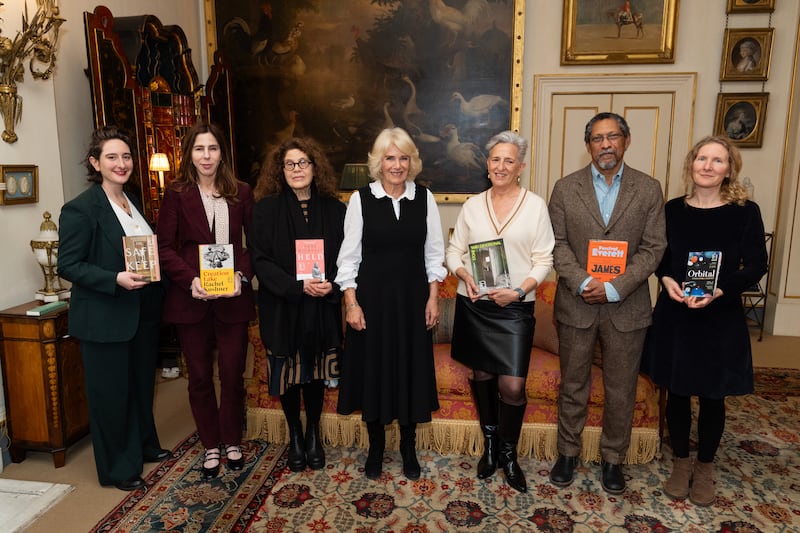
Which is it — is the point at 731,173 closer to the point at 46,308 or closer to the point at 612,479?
the point at 612,479

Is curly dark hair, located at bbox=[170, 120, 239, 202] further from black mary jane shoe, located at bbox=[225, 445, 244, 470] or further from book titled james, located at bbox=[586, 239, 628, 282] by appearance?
book titled james, located at bbox=[586, 239, 628, 282]

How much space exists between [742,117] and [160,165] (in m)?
5.82

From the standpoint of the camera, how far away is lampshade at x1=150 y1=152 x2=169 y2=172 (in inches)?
166

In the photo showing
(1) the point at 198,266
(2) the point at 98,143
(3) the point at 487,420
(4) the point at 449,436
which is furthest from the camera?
(4) the point at 449,436

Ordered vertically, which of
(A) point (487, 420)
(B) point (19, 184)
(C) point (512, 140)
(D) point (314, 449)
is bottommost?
(D) point (314, 449)

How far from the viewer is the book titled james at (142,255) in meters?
2.57

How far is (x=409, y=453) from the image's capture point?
294 centimetres

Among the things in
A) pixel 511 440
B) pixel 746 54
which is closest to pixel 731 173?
pixel 511 440

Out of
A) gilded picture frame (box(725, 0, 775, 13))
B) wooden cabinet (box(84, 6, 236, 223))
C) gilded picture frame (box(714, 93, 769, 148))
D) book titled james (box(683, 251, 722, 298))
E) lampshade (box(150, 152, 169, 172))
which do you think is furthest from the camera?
gilded picture frame (box(714, 93, 769, 148))

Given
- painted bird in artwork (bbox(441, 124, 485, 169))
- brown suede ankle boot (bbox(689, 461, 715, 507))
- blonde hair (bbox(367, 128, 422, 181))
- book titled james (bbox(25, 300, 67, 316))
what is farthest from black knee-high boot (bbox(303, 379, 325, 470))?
painted bird in artwork (bbox(441, 124, 485, 169))

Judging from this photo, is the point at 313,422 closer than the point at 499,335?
No

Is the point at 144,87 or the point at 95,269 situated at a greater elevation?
the point at 144,87

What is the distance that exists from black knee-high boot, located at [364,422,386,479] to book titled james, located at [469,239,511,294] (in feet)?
3.32

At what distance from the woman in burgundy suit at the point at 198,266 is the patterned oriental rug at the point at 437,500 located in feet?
0.98
